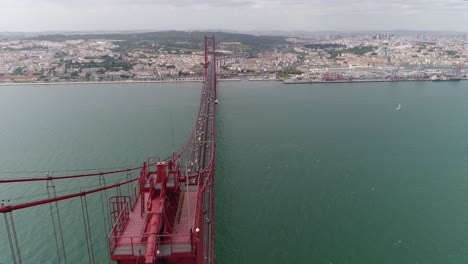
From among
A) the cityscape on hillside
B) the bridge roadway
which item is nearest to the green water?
the bridge roadway

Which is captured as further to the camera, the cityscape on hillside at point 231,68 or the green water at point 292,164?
the cityscape on hillside at point 231,68

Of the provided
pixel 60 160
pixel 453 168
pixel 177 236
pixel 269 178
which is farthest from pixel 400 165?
pixel 60 160

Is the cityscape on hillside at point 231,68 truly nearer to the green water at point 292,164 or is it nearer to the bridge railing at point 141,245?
the green water at point 292,164

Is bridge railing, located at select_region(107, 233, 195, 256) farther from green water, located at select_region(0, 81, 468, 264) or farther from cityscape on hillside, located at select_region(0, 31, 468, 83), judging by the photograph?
cityscape on hillside, located at select_region(0, 31, 468, 83)

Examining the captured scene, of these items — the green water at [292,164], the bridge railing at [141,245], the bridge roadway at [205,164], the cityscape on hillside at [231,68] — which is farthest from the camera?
the cityscape on hillside at [231,68]

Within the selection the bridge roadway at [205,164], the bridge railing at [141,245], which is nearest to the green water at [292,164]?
the bridge roadway at [205,164]

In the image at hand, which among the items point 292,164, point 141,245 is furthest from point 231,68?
point 141,245
